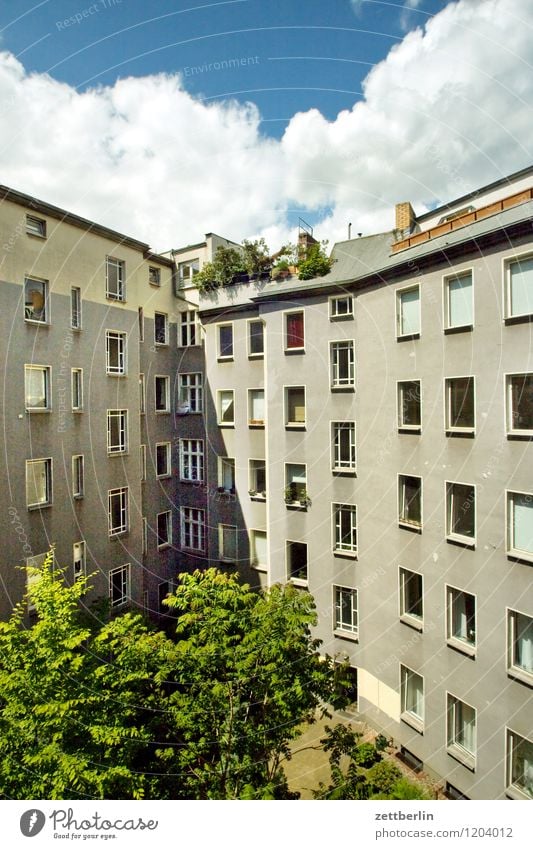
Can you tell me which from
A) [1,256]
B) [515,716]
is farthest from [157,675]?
[1,256]

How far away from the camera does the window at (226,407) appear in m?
3.66

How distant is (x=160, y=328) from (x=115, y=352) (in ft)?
1.38

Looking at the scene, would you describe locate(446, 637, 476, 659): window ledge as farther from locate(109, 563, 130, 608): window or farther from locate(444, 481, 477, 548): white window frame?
locate(109, 563, 130, 608): window

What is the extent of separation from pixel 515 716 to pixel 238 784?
1972mm

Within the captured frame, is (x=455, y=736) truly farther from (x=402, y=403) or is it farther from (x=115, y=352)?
(x=115, y=352)

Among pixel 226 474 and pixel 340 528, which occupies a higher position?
pixel 226 474

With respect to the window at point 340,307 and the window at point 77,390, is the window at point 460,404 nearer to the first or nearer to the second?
the window at point 340,307

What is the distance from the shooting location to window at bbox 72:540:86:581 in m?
3.67

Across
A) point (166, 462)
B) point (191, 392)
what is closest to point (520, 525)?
point (191, 392)

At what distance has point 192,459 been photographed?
3.82 m

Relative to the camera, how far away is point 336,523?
12.4 ft

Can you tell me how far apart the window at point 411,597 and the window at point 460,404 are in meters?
1.29

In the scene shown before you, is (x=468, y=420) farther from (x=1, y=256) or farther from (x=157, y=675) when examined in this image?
(x=1, y=256)
